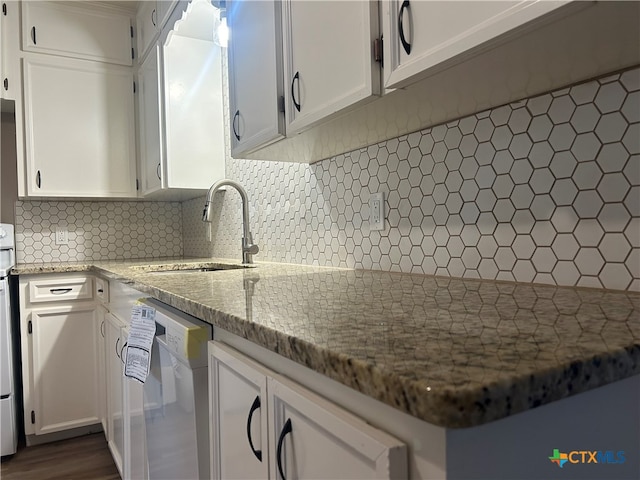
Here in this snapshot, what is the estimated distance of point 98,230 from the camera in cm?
312

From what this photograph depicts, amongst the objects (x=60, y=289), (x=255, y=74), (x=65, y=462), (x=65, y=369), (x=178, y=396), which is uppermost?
(x=255, y=74)

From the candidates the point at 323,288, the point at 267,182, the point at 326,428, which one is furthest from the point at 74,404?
the point at 326,428

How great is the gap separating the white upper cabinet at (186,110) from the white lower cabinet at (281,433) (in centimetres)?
180

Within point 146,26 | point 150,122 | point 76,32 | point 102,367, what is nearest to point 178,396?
point 102,367

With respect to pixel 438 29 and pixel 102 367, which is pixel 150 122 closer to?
pixel 102 367

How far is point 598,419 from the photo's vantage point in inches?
21.6

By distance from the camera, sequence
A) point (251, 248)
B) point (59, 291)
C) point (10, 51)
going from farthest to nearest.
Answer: point (10, 51), point (59, 291), point (251, 248)

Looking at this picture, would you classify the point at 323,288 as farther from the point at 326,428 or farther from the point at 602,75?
the point at 602,75

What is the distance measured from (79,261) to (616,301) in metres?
3.08

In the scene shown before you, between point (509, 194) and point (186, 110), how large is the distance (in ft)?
6.41

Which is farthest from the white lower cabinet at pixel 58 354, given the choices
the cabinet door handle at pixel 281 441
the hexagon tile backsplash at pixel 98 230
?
the cabinet door handle at pixel 281 441

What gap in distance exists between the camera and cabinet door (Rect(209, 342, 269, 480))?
2.45ft

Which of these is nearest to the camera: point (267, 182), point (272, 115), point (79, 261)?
point (272, 115)

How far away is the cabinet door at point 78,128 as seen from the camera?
8.77ft
